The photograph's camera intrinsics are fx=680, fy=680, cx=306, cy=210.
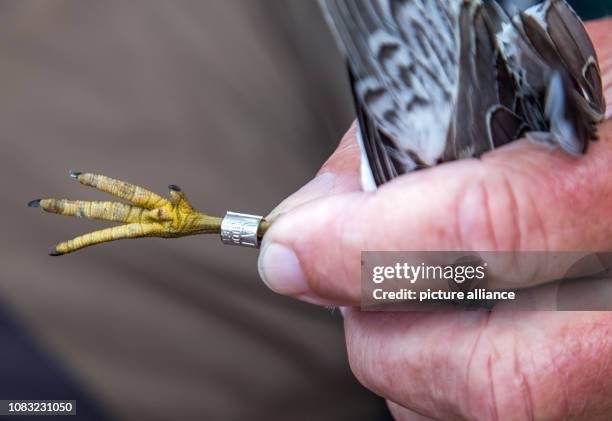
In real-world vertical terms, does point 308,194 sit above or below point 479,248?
above

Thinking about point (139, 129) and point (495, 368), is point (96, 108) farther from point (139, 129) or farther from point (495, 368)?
point (495, 368)

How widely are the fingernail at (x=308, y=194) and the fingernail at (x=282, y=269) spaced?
3.9 inches

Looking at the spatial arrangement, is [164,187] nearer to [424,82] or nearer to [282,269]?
[282,269]

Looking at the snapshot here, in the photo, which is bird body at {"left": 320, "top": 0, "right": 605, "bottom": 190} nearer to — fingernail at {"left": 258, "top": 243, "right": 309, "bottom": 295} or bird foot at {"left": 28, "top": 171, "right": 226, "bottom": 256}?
fingernail at {"left": 258, "top": 243, "right": 309, "bottom": 295}

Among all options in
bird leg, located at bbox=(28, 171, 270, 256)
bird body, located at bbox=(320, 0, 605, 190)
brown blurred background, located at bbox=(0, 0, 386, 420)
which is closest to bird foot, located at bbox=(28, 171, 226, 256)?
bird leg, located at bbox=(28, 171, 270, 256)

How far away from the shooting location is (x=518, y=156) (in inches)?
38.8

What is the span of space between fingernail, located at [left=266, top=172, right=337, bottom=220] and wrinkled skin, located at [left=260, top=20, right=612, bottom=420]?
0.07 m

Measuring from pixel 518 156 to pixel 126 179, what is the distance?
2.90 ft

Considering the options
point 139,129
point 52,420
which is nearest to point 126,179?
point 139,129

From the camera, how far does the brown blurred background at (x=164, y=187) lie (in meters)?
1.41

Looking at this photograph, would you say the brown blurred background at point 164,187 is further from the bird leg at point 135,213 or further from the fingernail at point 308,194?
the fingernail at point 308,194

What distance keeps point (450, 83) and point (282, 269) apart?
0.38 metres

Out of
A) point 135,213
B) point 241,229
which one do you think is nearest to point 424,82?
point 241,229

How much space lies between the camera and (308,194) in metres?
1.19
